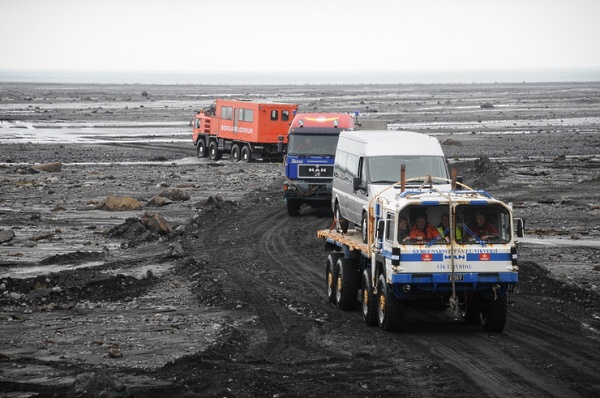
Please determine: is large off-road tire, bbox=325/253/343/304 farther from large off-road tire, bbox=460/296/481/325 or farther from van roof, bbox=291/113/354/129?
van roof, bbox=291/113/354/129

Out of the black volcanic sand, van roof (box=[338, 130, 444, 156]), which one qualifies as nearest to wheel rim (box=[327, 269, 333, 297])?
the black volcanic sand

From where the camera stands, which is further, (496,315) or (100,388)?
(496,315)

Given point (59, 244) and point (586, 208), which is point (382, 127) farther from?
point (59, 244)

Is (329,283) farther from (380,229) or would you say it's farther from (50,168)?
(50,168)

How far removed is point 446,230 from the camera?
55.0 feet

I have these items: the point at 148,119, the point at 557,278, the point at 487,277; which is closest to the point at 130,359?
the point at 487,277

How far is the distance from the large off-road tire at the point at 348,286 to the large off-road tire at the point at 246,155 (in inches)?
1379

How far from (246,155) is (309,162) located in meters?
21.3

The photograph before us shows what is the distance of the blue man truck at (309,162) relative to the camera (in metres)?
33.7

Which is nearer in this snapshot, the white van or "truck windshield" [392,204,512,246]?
"truck windshield" [392,204,512,246]

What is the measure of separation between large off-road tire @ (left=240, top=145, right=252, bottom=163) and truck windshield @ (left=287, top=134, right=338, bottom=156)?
66.0ft

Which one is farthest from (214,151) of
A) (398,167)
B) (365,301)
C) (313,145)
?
(365,301)

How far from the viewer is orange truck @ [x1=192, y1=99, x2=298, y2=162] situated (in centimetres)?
5272

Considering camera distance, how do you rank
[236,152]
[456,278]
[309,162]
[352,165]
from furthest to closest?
[236,152], [309,162], [352,165], [456,278]
